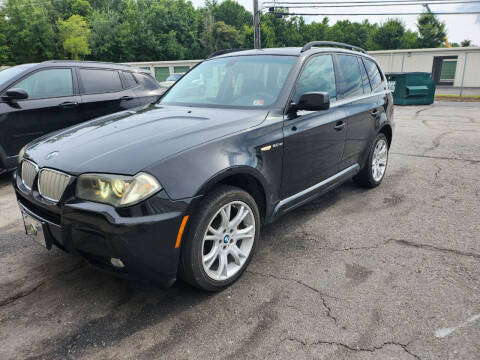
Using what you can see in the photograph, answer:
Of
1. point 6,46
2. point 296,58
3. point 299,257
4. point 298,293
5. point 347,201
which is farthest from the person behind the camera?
point 6,46

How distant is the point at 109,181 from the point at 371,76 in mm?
3766

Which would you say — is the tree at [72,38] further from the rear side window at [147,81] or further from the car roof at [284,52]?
the car roof at [284,52]

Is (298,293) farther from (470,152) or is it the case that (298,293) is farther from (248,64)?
(470,152)

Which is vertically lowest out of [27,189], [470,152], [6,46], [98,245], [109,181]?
[470,152]

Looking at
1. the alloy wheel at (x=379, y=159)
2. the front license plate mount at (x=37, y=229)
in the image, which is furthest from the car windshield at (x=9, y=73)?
the alloy wheel at (x=379, y=159)

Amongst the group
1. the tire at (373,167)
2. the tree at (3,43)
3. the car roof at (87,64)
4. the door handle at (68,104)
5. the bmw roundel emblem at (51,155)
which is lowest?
the tire at (373,167)

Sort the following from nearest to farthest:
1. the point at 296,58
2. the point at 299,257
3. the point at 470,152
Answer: the point at 299,257
the point at 296,58
the point at 470,152

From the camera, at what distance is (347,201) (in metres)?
4.46

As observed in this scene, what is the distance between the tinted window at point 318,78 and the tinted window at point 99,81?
155 inches

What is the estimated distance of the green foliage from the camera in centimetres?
4688

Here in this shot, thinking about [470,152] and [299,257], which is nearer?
[299,257]

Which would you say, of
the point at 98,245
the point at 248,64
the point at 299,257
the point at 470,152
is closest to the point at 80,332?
the point at 98,245

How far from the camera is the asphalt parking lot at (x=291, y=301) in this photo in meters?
2.13

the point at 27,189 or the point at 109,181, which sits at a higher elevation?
the point at 109,181
